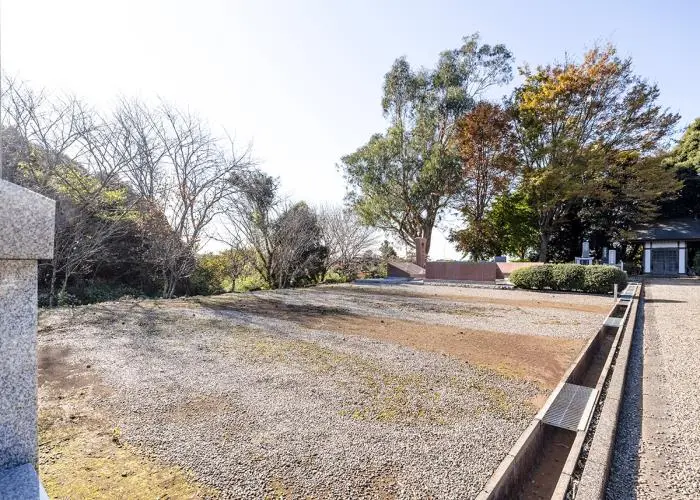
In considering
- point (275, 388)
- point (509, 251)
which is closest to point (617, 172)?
point (509, 251)

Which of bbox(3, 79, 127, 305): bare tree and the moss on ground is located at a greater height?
bbox(3, 79, 127, 305): bare tree

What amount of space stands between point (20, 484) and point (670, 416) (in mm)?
3622

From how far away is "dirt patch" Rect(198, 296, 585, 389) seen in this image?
3.54m

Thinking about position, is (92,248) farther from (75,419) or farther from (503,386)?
(503,386)

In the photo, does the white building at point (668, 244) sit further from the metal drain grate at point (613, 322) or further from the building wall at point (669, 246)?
the metal drain grate at point (613, 322)

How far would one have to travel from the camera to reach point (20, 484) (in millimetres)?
945

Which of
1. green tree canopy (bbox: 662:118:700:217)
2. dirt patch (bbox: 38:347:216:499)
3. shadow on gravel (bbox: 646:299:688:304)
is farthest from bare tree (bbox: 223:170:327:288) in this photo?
green tree canopy (bbox: 662:118:700:217)

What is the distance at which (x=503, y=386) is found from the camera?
3000 millimetres

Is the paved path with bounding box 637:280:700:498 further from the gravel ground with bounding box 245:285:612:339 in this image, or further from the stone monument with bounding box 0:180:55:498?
the stone monument with bounding box 0:180:55:498

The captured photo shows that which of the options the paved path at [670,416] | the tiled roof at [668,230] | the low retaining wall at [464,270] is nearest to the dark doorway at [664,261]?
the tiled roof at [668,230]

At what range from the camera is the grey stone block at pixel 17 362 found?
3.17 ft

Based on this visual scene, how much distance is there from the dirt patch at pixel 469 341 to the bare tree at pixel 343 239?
7810 millimetres

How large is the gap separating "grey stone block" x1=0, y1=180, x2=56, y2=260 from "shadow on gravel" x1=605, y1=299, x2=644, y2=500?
2563 millimetres

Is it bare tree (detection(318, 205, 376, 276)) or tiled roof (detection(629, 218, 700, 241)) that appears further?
tiled roof (detection(629, 218, 700, 241))
